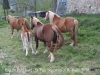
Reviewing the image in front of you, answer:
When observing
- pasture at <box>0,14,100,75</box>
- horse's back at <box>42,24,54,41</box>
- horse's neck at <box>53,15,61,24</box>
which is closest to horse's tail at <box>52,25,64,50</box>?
horse's back at <box>42,24,54,41</box>

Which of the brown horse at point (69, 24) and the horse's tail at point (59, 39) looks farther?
the brown horse at point (69, 24)

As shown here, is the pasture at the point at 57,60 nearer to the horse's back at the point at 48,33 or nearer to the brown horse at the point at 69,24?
the brown horse at the point at 69,24

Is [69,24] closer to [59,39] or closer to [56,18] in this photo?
[56,18]

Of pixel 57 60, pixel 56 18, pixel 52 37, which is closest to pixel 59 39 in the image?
pixel 52 37

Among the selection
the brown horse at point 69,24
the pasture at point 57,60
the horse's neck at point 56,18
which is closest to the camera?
the pasture at point 57,60

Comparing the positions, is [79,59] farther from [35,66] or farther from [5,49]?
[5,49]

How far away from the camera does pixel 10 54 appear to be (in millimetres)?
6930

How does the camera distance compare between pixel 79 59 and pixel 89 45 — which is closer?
pixel 79 59

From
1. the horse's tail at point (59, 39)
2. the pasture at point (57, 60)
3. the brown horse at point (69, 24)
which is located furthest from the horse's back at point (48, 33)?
the brown horse at point (69, 24)

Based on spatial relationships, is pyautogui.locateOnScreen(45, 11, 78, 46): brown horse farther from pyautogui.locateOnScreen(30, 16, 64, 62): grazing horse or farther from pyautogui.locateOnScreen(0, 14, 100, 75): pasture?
pyautogui.locateOnScreen(30, 16, 64, 62): grazing horse

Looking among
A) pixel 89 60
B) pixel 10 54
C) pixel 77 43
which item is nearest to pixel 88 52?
pixel 89 60

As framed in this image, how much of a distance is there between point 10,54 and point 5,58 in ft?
1.60

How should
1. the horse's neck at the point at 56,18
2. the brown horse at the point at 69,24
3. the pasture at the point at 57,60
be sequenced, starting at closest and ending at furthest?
the pasture at the point at 57,60 < the brown horse at the point at 69,24 < the horse's neck at the point at 56,18

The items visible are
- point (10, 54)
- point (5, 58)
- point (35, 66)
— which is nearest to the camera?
point (35, 66)
